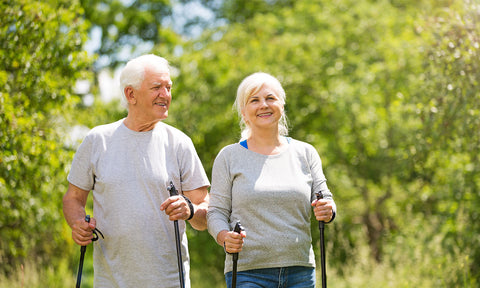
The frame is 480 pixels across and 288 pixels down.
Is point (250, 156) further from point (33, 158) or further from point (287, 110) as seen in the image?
point (287, 110)

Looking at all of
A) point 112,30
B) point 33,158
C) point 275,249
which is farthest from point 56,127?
Result: point 112,30

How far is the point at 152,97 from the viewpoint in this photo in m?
3.03

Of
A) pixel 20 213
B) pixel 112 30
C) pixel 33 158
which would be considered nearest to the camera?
pixel 33 158

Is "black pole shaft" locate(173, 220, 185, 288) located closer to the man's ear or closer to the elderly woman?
the elderly woman

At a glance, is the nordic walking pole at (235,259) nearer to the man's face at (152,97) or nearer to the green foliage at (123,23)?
the man's face at (152,97)

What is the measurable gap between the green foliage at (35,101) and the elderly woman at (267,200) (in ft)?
7.91

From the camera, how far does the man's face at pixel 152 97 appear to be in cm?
304

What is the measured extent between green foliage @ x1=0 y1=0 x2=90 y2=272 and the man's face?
2023 millimetres

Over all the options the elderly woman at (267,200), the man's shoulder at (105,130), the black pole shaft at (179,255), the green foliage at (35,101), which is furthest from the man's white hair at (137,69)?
the green foliage at (35,101)

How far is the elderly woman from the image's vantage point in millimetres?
2832

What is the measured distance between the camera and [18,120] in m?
4.80

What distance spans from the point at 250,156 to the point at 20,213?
3.45 m

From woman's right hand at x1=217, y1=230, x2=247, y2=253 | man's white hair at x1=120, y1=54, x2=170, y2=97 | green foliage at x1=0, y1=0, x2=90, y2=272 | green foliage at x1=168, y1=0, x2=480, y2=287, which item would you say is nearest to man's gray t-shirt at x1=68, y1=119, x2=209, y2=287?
man's white hair at x1=120, y1=54, x2=170, y2=97

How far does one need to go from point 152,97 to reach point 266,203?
31.2 inches
